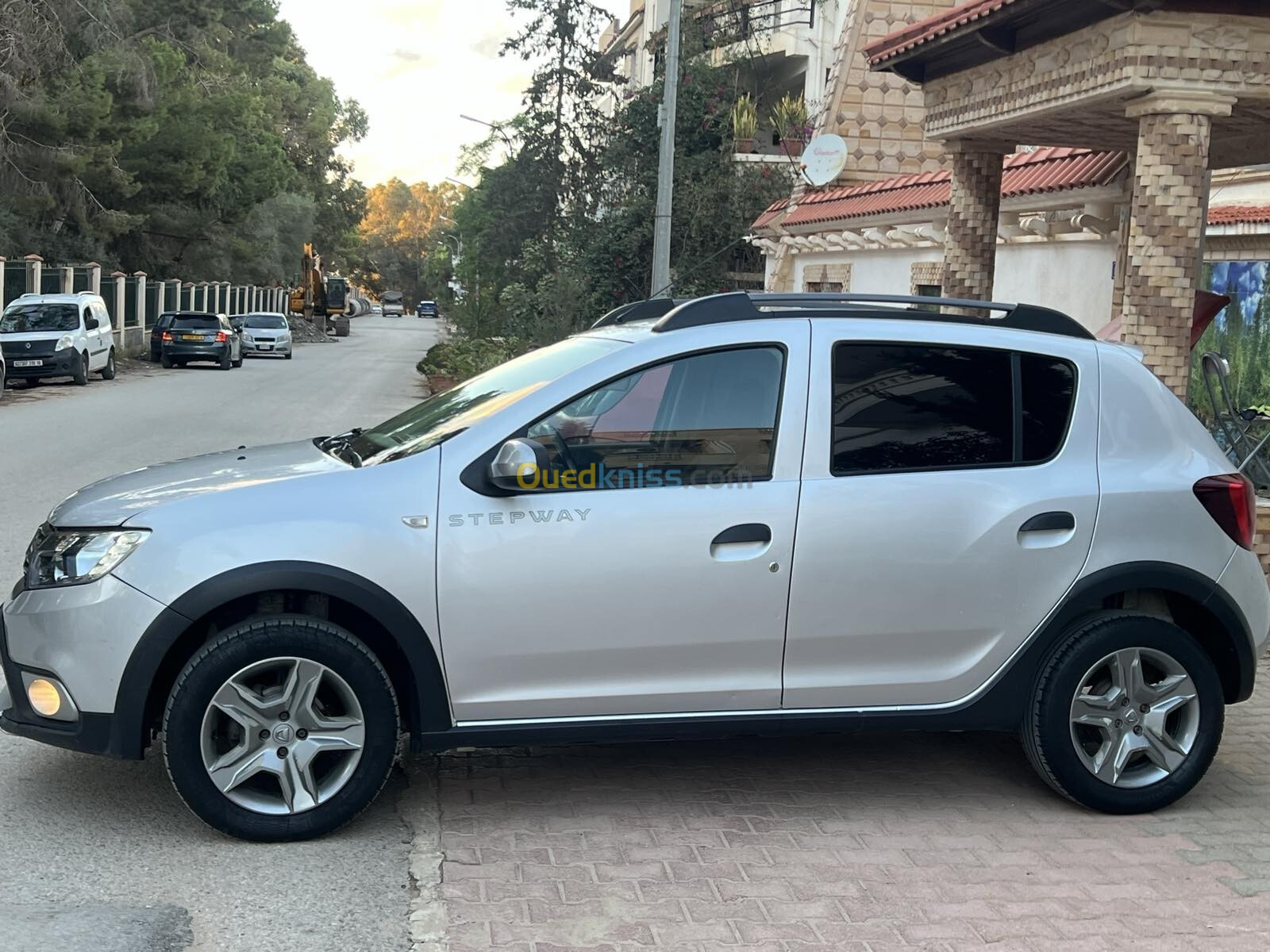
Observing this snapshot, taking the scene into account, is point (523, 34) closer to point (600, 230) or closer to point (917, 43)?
point (600, 230)

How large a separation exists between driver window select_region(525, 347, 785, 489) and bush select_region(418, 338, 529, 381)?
18549mm

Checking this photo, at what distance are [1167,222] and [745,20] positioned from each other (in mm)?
28150

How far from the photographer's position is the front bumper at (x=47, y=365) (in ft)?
84.7

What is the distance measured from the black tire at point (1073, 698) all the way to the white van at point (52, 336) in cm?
2385

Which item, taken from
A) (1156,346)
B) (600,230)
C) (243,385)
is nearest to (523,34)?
(600,230)

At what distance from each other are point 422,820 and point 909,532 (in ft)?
6.27

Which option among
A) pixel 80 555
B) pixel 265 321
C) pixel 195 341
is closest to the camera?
pixel 80 555

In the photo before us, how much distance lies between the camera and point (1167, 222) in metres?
9.27

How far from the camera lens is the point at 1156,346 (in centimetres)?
952

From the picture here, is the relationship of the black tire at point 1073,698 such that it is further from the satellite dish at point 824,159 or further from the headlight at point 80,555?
the satellite dish at point 824,159

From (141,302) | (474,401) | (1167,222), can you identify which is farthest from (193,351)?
(474,401)

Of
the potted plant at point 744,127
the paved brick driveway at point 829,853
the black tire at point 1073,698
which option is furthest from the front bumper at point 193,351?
the black tire at point 1073,698

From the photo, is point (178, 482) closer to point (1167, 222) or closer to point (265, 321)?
point (1167, 222)

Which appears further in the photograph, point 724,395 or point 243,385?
point 243,385
